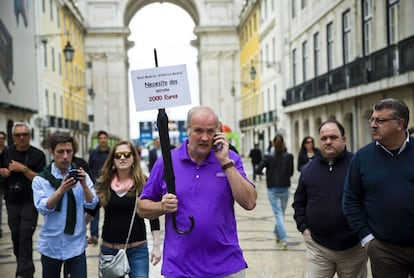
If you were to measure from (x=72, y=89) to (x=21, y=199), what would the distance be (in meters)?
43.0

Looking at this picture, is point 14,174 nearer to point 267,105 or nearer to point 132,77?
point 132,77

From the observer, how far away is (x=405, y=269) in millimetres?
3902

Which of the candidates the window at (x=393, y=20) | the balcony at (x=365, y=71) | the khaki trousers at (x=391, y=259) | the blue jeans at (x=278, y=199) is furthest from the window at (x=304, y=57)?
the khaki trousers at (x=391, y=259)

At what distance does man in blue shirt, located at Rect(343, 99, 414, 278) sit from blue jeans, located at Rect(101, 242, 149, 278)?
1763 mm

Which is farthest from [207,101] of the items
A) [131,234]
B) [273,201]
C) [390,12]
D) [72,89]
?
[131,234]

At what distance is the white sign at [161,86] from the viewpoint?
3.73m

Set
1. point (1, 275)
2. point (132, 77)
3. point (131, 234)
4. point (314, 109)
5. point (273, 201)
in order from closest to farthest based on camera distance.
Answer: point (132, 77) → point (131, 234) → point (1, 275) → point (273, 201) → point (314, 109)

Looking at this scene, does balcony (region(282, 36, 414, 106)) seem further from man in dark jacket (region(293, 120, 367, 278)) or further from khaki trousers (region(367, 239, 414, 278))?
khaki trousers (region(367, 239, 414, 278))

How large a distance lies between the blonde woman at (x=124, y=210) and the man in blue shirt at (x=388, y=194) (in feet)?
5.39

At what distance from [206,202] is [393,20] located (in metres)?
16.9

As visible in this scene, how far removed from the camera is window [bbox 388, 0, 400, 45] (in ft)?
60.9

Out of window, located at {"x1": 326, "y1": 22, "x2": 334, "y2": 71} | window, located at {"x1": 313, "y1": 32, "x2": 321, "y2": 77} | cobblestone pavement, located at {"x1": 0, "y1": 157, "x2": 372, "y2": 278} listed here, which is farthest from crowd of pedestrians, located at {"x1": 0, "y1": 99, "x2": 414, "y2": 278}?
A: window, located at {"x1": 313, "y1": 32, "x2": 321, "y2": 77}

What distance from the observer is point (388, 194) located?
3.86 m

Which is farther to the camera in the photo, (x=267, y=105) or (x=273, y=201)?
(x=267, y=105)
